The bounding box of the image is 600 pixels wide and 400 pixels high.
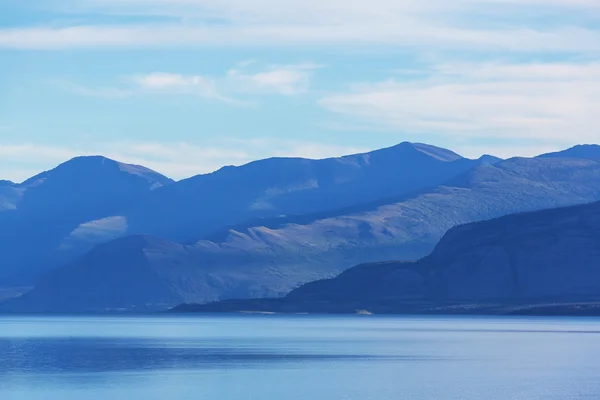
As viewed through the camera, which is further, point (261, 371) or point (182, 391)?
point (261, 371)

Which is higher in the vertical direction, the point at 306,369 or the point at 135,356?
the point at 135,356

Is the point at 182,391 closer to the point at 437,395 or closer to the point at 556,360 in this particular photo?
the point at 437,395

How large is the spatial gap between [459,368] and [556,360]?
14.2 meters

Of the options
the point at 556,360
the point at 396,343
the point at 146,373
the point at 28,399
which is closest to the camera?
the point at 28,399

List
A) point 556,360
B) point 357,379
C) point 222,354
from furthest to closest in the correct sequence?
Answer: point 222,354 < point 556,360 < point 357,379

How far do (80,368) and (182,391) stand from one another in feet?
90.6

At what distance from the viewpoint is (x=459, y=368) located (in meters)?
122

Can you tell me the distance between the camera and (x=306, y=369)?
12312 cm

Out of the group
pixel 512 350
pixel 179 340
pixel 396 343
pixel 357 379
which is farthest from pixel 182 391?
pixel 179 340

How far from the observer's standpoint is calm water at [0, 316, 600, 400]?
320 ft

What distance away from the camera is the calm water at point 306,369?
9750 cm

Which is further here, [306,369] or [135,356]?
[135,356]

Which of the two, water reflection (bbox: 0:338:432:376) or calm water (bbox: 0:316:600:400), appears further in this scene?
water reflection (bbox: 0:338:432:376)

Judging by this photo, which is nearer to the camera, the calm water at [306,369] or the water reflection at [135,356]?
the calm water at [306,369]
